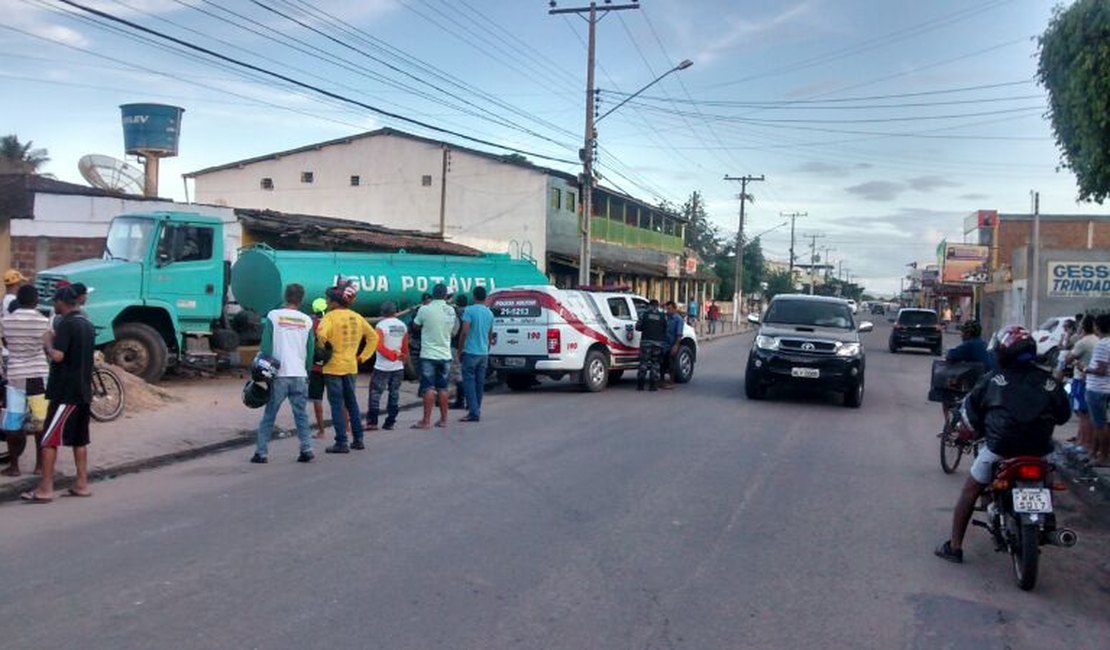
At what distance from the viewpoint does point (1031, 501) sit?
6301mm

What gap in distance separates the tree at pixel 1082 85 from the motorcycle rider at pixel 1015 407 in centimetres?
402

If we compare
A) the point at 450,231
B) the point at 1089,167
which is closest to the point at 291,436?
the point at 1089,167

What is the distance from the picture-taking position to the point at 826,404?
17281 millimetres

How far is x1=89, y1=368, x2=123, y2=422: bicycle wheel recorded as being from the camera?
12180 mm

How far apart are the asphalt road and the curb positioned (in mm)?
367

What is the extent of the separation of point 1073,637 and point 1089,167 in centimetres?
608

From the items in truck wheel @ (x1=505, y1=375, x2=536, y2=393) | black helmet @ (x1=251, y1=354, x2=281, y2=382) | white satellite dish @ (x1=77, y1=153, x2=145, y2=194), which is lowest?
truck wheel @ (x1=505, y1=375, x2=536, y2=393)

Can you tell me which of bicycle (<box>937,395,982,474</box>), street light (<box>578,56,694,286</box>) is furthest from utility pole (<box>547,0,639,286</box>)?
bicycle (<box>937,395,982,474</box>)

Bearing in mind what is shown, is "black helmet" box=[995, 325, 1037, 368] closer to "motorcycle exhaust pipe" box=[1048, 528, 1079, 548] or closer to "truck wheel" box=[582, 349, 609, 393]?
"motorcycle exhaust pipe" box=[1048, 528, 1079, 548]

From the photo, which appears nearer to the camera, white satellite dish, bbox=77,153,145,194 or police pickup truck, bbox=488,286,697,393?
police pickup truck, bbox=488,286,697,393

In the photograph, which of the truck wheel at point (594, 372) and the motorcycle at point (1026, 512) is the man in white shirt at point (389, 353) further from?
the motorcycle at point (1026, 512)

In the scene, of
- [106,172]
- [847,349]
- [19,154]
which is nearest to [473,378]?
[847,349]

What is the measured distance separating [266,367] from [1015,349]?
22.3 ft

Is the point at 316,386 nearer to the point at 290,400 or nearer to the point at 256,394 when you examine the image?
the point at 256,394
